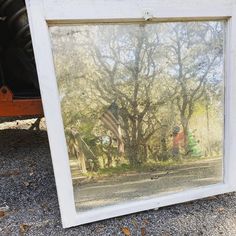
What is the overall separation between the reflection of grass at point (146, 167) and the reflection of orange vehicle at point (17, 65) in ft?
2.55

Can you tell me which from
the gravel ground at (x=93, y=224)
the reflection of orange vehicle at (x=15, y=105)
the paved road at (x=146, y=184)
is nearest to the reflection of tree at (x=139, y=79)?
the paved road at (x=146, y=184)

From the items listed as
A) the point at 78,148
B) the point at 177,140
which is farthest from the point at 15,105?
the point at 177,140

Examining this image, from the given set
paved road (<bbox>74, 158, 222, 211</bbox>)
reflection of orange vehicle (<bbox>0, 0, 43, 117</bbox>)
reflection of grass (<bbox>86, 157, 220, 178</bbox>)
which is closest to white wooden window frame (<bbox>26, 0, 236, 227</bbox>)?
paved road (<bbox>74, 158, 222, 211</bbox>)

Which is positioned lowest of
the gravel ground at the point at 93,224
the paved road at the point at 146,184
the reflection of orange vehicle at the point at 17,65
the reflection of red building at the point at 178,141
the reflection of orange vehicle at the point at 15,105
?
the gravel ground at the point at 93,224

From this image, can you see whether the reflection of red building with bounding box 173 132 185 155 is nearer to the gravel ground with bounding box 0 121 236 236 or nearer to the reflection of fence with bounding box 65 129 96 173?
the gravel ground with bounding box 0 121 236 236

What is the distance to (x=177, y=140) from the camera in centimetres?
154

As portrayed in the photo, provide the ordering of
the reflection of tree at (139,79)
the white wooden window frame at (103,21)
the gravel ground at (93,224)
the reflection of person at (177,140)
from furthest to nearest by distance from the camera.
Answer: the reflection of person at (177,140) → the gravel ground at (93,224) → the reflection of tree at (139,79) → the white wooden window frame at (103,21)

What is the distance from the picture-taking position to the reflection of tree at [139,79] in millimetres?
1292

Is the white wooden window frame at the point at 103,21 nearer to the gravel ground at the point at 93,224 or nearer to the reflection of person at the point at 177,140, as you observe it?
the gravel ground at the point at 93,224

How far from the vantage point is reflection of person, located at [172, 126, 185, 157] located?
1519 mm

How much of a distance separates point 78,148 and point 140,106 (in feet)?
1.22

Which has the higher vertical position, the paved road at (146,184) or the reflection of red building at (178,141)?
the reflection of red building at (178,141)

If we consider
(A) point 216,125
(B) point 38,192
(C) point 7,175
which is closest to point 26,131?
(C) point 7,175

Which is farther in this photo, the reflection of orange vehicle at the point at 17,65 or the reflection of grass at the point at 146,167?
the reflection of orange vehicle at the point at 17,65
